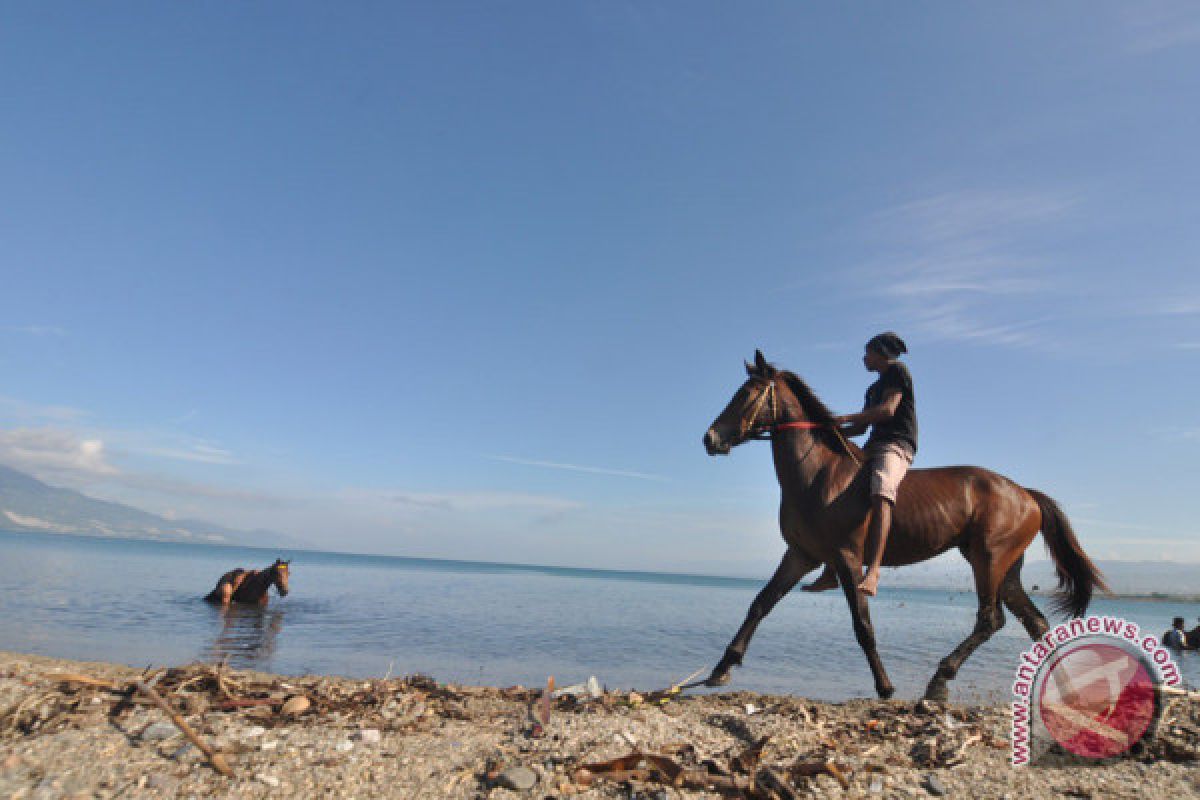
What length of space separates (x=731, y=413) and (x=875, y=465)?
140 centimetres

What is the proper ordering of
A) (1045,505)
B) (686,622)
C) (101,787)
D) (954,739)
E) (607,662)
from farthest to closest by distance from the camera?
(686,622) < (607,662) < (1045,505) < (954,739) < (101,787)

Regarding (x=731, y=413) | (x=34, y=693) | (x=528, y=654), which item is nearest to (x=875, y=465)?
(x=731, y=413)

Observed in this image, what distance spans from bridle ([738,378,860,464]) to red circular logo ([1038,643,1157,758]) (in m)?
2.28

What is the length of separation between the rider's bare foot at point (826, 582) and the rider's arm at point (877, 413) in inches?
58.6

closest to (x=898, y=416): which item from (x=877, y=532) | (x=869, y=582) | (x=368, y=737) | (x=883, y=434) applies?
(x=883, y=434)

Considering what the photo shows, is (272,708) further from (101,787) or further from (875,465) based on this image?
(875,465)

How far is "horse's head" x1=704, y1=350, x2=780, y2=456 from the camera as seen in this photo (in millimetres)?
5859

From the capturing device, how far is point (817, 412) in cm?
630

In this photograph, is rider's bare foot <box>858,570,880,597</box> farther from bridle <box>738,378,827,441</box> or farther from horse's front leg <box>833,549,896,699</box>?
bridle <box>738,378,827,441</box>

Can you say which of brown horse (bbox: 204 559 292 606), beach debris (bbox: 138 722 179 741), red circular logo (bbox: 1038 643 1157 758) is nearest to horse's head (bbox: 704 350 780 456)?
red circular logo (bbox: 1038 643 1157 758)

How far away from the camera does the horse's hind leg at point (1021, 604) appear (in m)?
5.96

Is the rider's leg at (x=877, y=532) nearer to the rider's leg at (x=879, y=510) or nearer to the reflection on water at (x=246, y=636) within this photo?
the rider's leg at (x=879, y=510)

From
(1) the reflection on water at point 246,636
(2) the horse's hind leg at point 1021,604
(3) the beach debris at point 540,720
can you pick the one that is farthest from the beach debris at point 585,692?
(1) the reflection on water at point 246,636

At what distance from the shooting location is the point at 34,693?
143 inches
